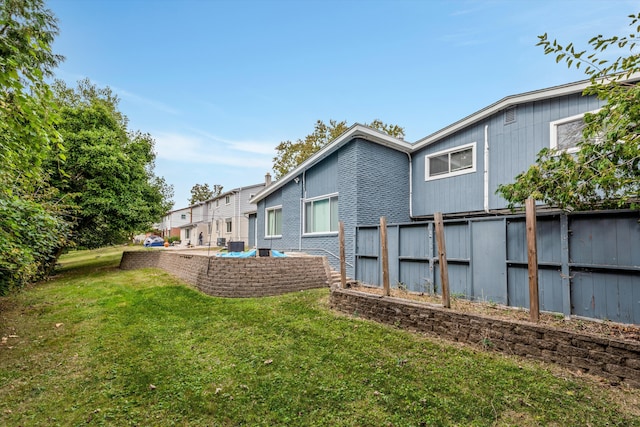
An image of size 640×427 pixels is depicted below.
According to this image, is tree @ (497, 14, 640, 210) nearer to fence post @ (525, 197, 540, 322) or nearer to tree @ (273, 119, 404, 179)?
fence post @ (525, 197, 540, 322)

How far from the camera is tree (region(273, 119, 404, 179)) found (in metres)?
28.7

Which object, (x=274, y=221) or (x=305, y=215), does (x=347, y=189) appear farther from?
(x=274, y=221)

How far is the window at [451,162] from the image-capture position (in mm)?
9875

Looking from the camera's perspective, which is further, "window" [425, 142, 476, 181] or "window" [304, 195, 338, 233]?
"window" [304, 195, 338, 233]

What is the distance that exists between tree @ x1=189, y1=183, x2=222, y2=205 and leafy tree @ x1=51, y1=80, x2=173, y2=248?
46.6 m

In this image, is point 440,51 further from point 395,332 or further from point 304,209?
point 395,332

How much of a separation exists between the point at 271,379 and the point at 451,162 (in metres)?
9.24

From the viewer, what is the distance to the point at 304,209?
13.1m

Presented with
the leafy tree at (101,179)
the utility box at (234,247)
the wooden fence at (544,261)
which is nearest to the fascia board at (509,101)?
the wooden fence at (544,261)

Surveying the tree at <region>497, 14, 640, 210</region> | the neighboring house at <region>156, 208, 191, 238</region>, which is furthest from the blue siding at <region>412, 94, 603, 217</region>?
the neighboring house at <region>156, 208, 191, 238</region>

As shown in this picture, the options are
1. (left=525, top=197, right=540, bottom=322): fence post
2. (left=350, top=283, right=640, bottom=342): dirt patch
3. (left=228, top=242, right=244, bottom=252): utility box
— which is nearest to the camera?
(left=350, top=283, right=640, bottom=342): dirt patch

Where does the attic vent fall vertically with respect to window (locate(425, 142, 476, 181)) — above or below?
above

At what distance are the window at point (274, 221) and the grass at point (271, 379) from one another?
898 centimetres

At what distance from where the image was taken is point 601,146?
4.36 meters
